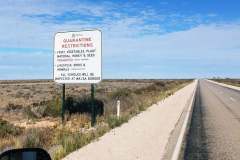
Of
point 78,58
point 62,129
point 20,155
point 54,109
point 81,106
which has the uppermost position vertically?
point 78,58

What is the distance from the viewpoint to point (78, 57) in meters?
19.2

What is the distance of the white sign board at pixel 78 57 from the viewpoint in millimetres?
18750

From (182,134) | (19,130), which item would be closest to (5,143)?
(19,130)

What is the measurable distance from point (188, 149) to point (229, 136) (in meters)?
3.40

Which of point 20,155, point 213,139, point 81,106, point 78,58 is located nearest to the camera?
point 20,155

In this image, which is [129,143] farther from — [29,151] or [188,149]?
[29,151]

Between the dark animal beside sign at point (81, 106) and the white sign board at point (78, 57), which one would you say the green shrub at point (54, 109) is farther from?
the white sign board at point (78, 57)

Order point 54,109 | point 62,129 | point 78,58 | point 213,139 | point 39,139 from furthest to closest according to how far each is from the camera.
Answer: point 54,109, point 78,58, point 62,129, point 213,139, point 39,139

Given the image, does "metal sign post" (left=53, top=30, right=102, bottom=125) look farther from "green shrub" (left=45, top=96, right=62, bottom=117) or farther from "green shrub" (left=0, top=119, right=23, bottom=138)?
"green shrub" (left=45, top=96, right=62, bottom=117)

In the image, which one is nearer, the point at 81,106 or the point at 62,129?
the point at 62,129

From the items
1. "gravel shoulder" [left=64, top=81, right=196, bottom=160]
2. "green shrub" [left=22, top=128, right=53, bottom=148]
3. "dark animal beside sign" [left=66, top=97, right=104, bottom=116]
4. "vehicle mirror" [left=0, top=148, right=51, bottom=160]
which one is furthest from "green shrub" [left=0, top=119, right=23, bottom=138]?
"vehicle mirror" [left=0, top=148, right=51, bottom=160]

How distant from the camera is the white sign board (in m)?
18.8

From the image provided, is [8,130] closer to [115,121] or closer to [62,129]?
[62,129]

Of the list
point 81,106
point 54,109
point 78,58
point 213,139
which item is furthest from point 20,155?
point 81,106
